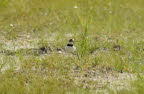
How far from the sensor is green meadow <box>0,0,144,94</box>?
5.64m

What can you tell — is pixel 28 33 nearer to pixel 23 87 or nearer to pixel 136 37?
pixel 136 37

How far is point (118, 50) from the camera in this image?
7.46 metres

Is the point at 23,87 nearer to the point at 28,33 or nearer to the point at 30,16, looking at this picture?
the point at 28,33

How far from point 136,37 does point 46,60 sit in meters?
2.34

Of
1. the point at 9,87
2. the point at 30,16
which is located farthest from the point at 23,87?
the point at 30,16

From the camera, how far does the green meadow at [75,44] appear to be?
5.64 m

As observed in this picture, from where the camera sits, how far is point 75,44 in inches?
297

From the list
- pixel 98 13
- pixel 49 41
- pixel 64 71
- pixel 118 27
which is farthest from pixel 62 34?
pixel 64 71

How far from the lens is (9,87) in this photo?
5496 mm

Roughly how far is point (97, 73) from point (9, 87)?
1343mm

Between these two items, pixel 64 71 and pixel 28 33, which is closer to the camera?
pixel 64 71

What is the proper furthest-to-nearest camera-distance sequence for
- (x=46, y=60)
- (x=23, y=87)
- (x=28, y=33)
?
(x=28, y=33) < (x=46, y=60) < (x=23, y=87)

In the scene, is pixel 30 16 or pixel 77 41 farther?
pixel 30 16

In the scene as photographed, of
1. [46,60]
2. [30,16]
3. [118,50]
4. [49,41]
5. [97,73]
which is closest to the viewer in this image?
[97,73]
